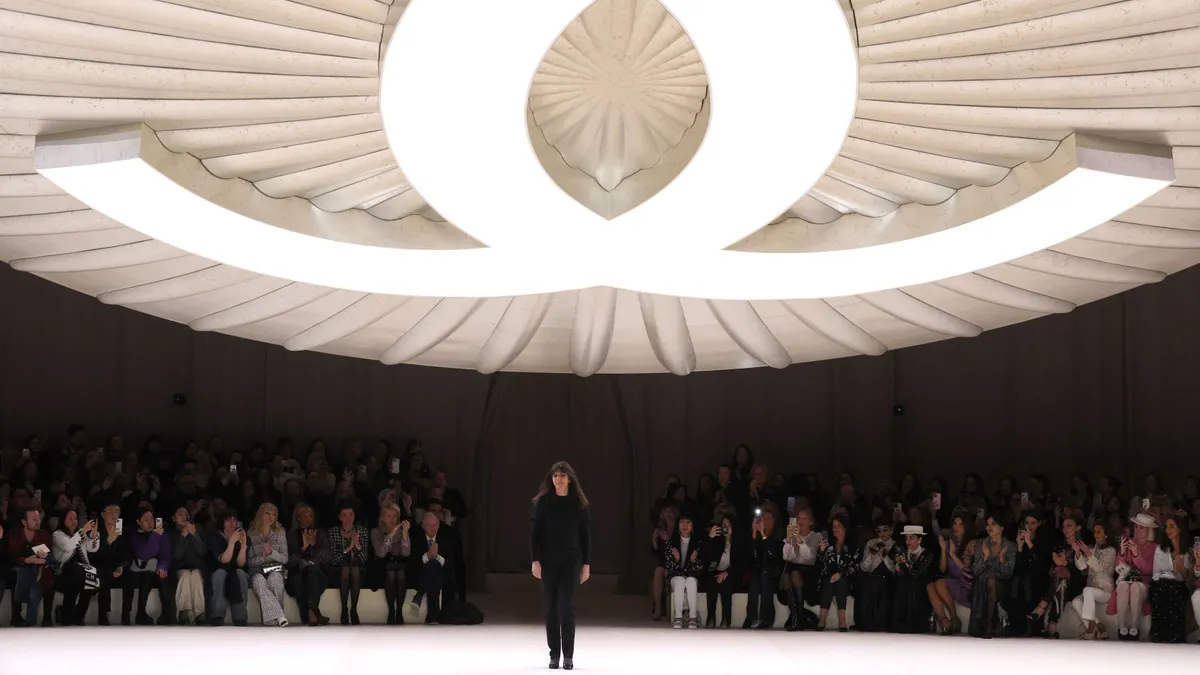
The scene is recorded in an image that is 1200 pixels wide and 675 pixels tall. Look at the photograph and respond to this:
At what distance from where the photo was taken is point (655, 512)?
47.1 feet

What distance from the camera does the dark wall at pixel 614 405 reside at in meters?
17.2

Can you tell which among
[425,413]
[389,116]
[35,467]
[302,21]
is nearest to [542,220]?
[389,116]

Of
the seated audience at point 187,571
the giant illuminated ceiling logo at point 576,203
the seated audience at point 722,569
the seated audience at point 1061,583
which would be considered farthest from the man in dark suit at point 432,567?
the seated audience at point 1061,583

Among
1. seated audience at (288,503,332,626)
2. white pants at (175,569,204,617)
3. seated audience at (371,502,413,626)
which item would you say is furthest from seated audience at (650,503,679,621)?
white pants at (175,569,204,617)

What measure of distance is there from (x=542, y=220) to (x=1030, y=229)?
3.55 metres

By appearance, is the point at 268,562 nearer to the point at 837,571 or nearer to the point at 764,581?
the point at 764,581

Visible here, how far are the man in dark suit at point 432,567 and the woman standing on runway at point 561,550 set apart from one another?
11.7 ft

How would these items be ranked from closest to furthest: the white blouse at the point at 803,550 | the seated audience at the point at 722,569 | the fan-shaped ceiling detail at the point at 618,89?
the fan-shaped ceiling detail at the point at 618,89
the white blouse at the point at 803,550
the seated audience at the point at 722,569

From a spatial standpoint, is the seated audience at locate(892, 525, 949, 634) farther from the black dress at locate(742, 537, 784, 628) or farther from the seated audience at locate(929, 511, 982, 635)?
the black dress at locate(742, 537, 784, 628)

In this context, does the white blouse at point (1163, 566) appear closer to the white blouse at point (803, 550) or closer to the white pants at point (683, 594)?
the white blouse at point (803, 550)

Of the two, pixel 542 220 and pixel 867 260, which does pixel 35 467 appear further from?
pixel 867 260

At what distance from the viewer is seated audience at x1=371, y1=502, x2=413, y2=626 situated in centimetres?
1293

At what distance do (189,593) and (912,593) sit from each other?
6569mm

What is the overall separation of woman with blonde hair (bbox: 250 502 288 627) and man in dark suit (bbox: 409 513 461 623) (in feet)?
3.94
